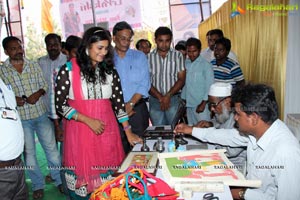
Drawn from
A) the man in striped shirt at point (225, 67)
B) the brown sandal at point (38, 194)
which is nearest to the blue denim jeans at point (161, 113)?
the man in striped shirt at point (225, 67)

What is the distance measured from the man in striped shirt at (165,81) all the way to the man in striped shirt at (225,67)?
2.09ft

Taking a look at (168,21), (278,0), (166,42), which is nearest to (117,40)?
(166,42)

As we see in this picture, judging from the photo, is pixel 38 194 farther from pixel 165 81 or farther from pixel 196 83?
pixel 196 83

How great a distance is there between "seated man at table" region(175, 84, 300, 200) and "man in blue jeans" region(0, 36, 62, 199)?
2460mm

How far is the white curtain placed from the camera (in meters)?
3.12

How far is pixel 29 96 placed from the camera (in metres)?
3.36

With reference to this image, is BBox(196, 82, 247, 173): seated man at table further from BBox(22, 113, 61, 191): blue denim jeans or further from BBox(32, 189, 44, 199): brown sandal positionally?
BBox(32, 189, 44, 199): brown sandal

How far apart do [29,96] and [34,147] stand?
69cm

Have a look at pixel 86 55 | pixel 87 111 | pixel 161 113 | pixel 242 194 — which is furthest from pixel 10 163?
pixel 161 113

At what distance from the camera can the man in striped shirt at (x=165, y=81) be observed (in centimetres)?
385

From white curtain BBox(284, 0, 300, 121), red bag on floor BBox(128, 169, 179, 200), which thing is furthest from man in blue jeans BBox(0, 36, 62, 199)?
white curtain BBox(284, 0, 300, 121)

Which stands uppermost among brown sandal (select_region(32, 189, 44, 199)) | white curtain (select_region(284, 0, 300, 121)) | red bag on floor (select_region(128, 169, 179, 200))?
white curtain (select_region(284, 0, 300, 121))

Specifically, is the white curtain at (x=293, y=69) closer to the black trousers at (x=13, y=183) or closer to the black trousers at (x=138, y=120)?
the black trousers at (x=138, y=120)

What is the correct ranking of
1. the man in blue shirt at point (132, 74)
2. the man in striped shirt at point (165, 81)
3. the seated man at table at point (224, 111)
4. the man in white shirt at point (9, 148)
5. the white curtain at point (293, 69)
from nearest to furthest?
the man in white shirt at point (9, 148) → the seated man at table at point (224, 111) → the white curtain at point (293, 69) → the man in blue shirt at point (132, 74) → the man in striped shirt at point (165, 81)
